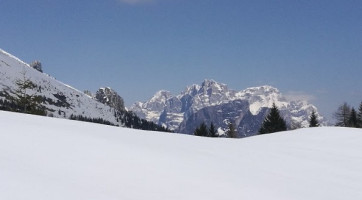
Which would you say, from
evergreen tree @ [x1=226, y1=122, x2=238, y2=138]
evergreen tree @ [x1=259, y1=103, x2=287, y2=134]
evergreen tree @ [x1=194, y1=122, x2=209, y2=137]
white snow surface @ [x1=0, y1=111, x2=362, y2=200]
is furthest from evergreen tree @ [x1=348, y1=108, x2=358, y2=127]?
white snow surface @ [x1=0, y1=111, x2=362, y2=200]

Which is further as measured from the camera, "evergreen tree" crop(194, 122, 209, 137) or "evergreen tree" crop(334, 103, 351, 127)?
"evergreen tree" crop(334, 103, 351, 127)

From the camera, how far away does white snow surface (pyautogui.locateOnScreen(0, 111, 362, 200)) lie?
6.21 metres

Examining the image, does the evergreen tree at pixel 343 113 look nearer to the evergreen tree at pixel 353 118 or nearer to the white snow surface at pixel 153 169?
the evergreen tree at pixel 353 118

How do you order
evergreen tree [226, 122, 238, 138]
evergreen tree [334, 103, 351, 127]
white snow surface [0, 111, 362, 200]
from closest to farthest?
white snow surface [0, 111, 362, 200] < evergreen tree [226, 122, 238, 138] < evergreen tree [334, 103, 351, 127]

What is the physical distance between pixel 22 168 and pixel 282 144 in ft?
36.3

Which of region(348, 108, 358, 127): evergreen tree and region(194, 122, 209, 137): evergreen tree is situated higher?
region(348, 108, 358, 127): evergreen tree

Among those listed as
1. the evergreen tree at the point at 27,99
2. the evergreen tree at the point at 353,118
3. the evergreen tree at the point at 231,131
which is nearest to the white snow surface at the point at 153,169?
the evergreen tree at the point at 27,99

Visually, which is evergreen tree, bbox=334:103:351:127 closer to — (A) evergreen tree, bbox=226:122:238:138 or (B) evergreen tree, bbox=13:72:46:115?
(A) evergreen tree, bbox=226:122:238:138

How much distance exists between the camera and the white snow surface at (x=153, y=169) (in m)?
6.21

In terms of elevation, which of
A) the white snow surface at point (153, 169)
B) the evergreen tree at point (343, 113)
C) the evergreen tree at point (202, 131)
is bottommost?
the white snow surface at point (153, 169)

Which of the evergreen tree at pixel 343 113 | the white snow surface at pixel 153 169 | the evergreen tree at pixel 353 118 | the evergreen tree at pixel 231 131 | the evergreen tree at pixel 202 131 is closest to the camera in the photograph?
the white snow surface at pixel 153 169

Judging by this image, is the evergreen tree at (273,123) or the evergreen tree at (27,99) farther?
the evergreen tree at (273,123)

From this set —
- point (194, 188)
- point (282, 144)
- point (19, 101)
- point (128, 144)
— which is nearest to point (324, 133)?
point (282, 144)

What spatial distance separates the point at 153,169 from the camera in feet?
26.4
